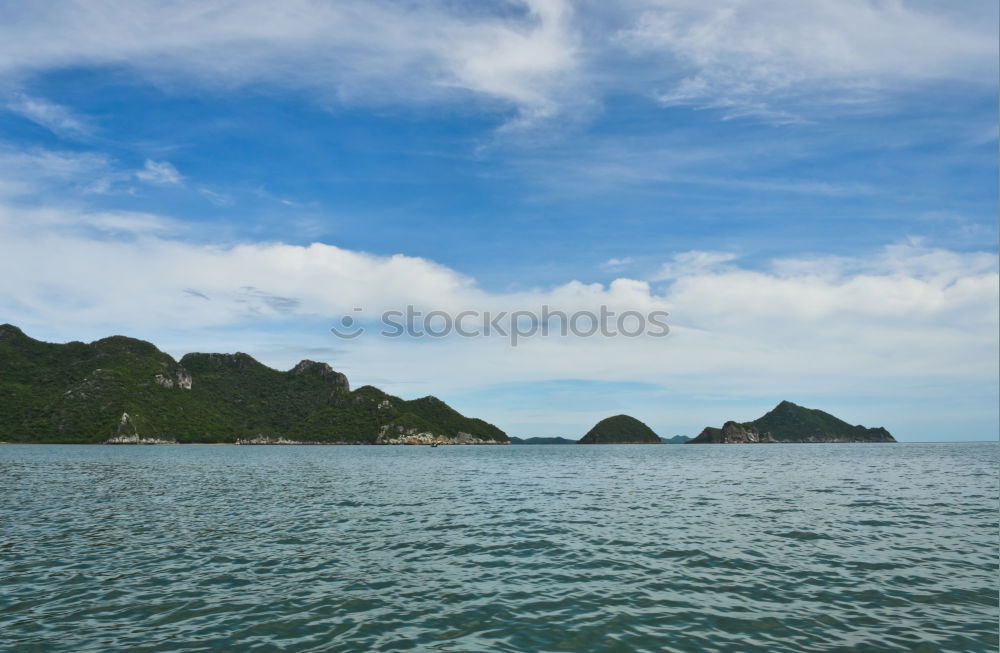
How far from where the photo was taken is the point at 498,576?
22.7 metres

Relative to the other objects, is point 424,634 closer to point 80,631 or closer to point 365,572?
point 365,572

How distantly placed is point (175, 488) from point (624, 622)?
57349mm

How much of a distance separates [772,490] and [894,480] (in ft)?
84.3

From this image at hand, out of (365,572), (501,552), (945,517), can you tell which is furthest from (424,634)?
(945,517)

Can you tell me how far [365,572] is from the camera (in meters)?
23.2

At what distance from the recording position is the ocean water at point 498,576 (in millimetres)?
15883

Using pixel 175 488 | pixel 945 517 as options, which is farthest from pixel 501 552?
pixel 175 488

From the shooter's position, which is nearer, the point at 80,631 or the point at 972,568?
the point at 80,631

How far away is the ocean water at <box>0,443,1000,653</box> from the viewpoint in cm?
1588

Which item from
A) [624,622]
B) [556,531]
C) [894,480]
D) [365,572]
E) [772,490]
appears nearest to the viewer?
[624,622]

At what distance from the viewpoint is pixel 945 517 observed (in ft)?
124

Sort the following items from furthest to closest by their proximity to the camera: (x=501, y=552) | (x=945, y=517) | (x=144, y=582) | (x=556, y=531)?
(x=945, y=517)
(x=556, y=531)
(x=501, y=552)
(x=144, y=582)

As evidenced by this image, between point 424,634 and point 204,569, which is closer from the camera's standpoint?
point 424,634

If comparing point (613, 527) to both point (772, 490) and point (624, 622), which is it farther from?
point (772, 490)
